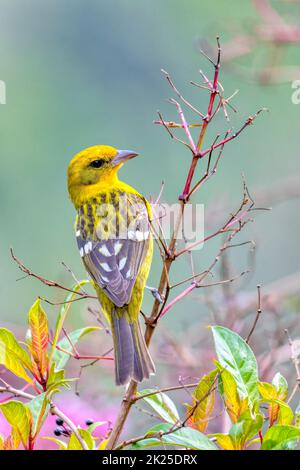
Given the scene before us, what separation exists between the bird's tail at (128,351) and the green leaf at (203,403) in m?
0.31

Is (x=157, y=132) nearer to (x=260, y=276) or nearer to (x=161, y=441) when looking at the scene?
(x=260, y=276)

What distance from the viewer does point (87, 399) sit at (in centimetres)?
368

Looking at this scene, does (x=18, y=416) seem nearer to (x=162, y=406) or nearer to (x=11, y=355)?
(x=11, y=355)

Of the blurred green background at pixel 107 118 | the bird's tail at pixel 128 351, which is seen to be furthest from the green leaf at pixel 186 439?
the blurred green background at pixel 107 118

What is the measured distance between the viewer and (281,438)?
1707 mm

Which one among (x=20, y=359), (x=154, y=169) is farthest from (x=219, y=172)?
(x=20, y=359)

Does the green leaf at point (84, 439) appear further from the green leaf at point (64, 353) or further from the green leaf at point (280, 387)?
the green leaf at point (280, 387)

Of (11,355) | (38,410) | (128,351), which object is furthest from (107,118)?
(38,410)

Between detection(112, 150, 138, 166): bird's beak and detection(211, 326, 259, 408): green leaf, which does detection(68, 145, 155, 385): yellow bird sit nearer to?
detection(112, 150, 138, 166): bird's beak

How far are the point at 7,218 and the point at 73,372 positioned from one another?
4706 millimetres

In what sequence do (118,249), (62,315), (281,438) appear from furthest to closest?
(118,249)
(62,315)
(281,438)

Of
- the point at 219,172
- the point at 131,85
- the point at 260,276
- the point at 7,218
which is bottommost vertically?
the point at 260,276

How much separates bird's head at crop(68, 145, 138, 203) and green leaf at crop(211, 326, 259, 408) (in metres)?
2.14

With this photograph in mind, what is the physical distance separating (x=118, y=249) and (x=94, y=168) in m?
0.81
